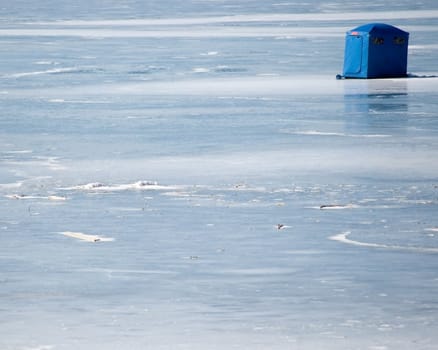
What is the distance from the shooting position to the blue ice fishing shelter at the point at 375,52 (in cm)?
2375

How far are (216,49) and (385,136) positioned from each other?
19.4 meters

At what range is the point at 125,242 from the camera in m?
8.63

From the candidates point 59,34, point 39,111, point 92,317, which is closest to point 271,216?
point 92,317

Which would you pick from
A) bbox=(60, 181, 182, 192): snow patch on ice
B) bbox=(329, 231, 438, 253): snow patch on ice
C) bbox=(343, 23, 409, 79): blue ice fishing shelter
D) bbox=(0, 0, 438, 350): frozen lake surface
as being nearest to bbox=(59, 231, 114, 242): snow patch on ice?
bbox=(0, 0, 438, 350): frozen lake surface

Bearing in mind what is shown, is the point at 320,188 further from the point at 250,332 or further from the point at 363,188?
the point at 250,332

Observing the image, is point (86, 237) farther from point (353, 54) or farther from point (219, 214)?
point (353, 54)

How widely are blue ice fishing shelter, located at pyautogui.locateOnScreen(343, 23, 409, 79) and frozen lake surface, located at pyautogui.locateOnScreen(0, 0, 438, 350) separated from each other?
20.2 inches

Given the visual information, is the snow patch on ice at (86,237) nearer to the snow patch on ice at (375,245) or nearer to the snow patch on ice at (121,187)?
the snow patch on ice at (375,245)

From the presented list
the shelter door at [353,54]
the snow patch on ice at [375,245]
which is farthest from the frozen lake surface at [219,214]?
the shelter door at [353,54]

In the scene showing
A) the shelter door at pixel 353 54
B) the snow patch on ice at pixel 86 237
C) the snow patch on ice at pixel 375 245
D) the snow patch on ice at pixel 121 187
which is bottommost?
the shelter door at pixel 353 54

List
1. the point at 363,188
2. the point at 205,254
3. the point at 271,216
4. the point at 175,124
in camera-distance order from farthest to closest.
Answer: the point at 175,124
the point at 363,188
the point at 271,216
the point at 205,254

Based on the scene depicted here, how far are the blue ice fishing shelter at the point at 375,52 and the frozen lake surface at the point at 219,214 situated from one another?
513 mm

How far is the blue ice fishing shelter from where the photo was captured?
23750mm

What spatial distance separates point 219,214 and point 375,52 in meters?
14.4
